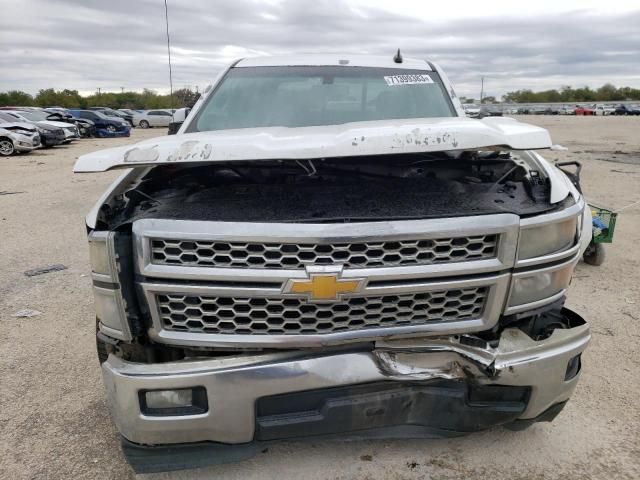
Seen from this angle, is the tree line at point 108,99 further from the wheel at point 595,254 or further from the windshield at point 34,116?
the wheel at point 595,254

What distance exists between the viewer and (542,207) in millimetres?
2184

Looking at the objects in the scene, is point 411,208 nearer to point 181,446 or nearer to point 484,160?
point 484,160

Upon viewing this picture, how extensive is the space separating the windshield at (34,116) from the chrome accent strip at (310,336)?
22.5 m

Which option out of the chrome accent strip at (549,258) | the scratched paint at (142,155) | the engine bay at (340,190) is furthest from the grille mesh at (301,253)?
the scratched paint at (142,155)

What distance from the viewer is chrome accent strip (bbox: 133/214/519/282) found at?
1912mm

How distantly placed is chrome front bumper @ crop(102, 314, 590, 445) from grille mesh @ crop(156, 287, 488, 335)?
102 millimetres

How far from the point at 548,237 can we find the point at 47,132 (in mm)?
21190

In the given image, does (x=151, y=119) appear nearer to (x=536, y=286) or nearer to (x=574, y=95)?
(x=536, y=286)

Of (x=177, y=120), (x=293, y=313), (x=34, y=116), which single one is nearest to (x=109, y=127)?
(x=34, y=116)

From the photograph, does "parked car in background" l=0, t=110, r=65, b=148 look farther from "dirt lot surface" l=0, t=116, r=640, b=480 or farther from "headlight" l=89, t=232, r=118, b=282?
"headlight" l=89, t=232, r=118, b=282

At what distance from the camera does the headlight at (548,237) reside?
6.75 ft

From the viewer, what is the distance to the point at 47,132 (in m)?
19.7

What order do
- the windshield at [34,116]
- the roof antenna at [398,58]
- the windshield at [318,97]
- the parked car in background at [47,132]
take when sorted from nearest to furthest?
the windshield at [318,97]
the roof antenna at [398,58]
the parked car in background at [47,132]
the windshield at [34,116]

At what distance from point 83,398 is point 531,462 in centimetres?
246
